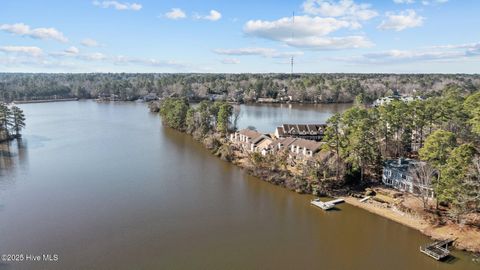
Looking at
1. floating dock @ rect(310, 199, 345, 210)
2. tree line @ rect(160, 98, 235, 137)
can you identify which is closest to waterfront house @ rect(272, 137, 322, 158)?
floating dock @ rect(310, 199, 345, 210)

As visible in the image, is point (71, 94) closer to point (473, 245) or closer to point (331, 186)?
Answer: point (331, 186)

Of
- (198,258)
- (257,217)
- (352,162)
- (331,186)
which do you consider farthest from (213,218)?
(352,162)

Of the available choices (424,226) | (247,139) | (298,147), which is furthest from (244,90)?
(424,226)

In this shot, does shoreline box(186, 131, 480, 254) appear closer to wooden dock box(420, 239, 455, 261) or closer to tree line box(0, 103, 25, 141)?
wooden dock box(420, 239, 455, 261)

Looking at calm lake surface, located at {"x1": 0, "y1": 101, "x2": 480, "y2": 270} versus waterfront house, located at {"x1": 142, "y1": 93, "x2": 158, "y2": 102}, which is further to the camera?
waterfront house, located at {"x1": 142, "y1": 93, "x2": 158, "y2": 102}

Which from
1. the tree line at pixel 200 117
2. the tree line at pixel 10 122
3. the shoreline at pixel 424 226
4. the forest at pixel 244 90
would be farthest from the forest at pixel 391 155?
the forest at pixel 244 90

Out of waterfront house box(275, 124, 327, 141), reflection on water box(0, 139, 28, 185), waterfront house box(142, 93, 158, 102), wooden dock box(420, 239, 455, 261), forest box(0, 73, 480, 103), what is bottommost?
wooden dock box(420, 239, 455, 261)

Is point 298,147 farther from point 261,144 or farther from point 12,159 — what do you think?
point 12,159
